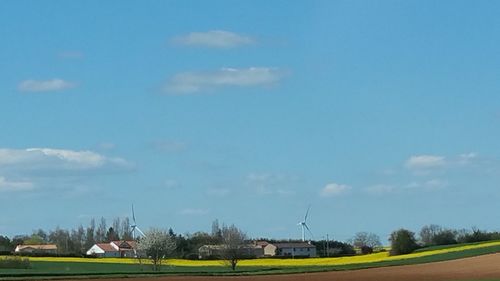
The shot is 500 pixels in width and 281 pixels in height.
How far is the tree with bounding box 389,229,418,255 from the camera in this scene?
134750 mm

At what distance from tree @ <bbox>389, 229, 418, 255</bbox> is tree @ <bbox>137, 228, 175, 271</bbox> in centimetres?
3227

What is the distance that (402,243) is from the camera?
135m

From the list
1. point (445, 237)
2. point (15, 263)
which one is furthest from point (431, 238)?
point (15, 263)

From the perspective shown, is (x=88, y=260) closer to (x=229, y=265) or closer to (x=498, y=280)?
(x=229, y=265)

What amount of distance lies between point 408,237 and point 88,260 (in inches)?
1894

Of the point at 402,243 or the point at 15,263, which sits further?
the point at 402,243

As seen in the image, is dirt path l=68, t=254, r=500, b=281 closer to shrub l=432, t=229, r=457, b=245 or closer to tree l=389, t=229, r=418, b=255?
tree l=389, t=229, r=418, b=255

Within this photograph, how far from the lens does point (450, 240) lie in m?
158

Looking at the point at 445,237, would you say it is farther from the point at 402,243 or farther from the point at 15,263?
the point at 15,263

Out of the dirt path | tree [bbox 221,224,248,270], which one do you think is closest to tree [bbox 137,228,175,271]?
tree [bbox 221,224,248,270]

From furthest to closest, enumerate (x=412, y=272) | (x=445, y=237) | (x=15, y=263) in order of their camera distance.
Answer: (x=445, y=237) < (x=15, y=263) < (x=412, y=272)

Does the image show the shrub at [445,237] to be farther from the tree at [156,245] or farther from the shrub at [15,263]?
the shrub at [15,263]

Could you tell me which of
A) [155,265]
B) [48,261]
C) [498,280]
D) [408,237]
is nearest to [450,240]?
[408,237]

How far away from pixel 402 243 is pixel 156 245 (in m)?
34.9
